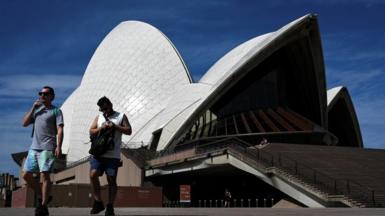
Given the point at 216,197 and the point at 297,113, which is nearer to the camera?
the point at 216,197

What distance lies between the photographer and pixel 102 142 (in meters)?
6.99

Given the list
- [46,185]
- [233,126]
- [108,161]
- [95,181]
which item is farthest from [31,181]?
[233,126]

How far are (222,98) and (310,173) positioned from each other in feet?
53.0

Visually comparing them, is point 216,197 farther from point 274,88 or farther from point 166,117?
point 274,88

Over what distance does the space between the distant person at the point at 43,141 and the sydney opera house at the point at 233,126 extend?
14.4 metres

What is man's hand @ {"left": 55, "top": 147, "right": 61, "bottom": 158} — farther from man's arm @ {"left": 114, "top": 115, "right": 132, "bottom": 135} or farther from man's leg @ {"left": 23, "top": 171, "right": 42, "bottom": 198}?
man's arm @ {"left": 114, "top": 115, "right": 132, "bottom": 135}

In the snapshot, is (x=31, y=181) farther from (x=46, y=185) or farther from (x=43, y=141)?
(x=43, y=141)

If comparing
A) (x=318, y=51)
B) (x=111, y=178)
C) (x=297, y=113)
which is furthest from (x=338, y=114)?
(x=111, y=178)

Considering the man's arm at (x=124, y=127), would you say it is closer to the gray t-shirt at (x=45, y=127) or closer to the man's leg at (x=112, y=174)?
the man's leg at (x=112, y=174)

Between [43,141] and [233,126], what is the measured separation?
98.5ft

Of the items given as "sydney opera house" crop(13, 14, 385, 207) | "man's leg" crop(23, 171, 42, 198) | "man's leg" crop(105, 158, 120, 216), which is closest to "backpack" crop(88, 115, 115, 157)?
"man's leg" crop(105, 158, 120, 216)

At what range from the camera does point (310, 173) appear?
77.5ft

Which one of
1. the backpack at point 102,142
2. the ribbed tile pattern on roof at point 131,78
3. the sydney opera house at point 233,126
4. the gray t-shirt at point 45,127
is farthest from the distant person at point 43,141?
the ribbed tile pattern on roof at point 131,78

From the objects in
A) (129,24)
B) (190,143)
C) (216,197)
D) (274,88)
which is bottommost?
(216,197)
